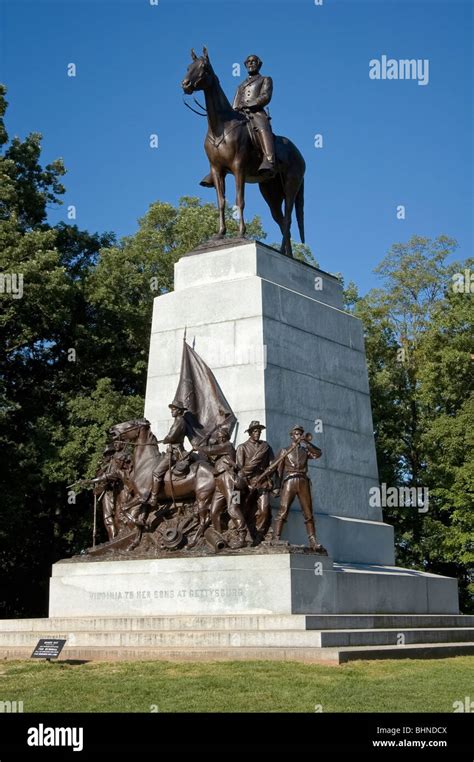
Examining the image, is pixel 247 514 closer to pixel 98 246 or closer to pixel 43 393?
pixel 43 393

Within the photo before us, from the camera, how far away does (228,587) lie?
17.3 meters

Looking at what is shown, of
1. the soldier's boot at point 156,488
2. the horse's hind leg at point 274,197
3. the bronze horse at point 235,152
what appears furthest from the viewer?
the horse's hind leg at point 274,197

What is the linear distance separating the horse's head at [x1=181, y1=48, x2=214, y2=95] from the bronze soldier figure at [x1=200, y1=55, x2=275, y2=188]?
4.13 feet

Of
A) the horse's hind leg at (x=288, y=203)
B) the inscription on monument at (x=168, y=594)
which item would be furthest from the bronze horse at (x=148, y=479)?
the horse's hind leg at (x=288, y=203)

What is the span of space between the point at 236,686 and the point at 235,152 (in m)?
12.7

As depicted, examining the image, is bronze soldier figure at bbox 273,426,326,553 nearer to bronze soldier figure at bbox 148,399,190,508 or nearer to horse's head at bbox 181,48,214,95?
bronze soldier figure at bbox 148,399,190,508

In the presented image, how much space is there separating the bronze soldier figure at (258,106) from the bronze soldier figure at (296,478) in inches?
272

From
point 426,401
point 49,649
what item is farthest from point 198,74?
point 426,401

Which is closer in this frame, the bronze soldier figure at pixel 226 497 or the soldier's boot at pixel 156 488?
the bronze soldier figure at pixel 226 497

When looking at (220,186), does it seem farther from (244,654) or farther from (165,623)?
(244,654)

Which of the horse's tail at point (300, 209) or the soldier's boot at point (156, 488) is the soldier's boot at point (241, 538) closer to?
the soldier's boot at point (156, 488)

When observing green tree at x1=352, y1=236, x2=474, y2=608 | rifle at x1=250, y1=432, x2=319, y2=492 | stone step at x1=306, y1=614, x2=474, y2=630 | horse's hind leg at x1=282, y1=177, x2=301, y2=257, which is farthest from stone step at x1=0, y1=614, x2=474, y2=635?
green tree at x1=352, y1=236, x2=474, y2=608

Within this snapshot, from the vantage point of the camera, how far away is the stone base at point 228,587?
55.7 ft
